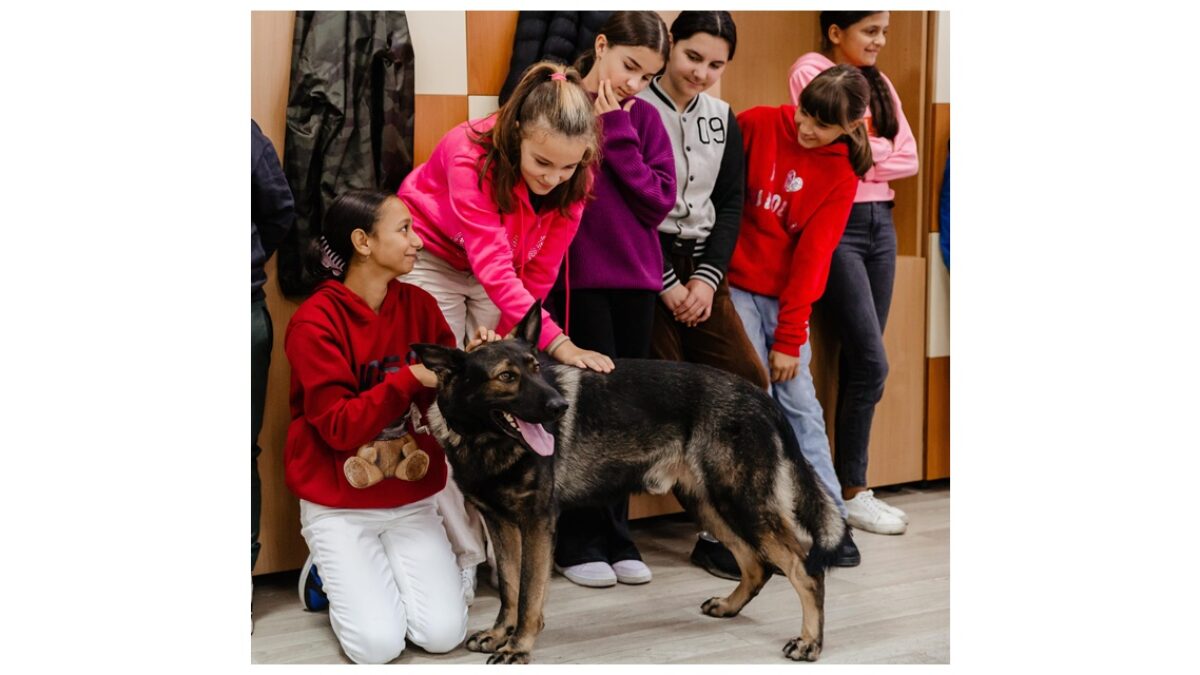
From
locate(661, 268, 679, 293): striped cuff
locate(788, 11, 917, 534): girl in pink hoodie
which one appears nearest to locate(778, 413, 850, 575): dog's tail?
locate(661, 268, 679, 293): striped cuff

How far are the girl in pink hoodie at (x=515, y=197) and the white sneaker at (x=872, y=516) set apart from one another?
55.2 inches

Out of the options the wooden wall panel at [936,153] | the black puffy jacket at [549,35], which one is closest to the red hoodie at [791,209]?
the black puffy jacket at [549,35]

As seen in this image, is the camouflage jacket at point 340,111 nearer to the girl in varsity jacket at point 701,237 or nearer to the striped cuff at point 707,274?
the girl in varsity jacket at point 701,237

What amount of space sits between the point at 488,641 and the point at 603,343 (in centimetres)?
83

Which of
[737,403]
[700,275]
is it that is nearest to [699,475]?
[737,403]

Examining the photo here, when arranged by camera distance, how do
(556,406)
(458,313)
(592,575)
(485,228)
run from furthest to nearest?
1. (592,575)
2. (458,313)
3. (485,228)
4. (556,406)

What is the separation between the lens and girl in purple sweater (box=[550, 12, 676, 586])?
2.59 metres

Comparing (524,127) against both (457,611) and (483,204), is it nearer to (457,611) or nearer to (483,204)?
(483,204)

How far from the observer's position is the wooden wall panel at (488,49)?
284 cm

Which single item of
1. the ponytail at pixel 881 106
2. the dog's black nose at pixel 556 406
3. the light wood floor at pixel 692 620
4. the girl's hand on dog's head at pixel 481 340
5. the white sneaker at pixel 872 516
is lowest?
the light wood floor at pixel 692 620

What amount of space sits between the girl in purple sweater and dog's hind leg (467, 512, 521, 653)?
18.9 inches

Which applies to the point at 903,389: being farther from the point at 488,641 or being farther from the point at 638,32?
the point at 488,641

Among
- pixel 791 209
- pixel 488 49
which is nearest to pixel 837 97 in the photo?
pixel 791 209

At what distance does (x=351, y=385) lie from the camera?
2344 mm
